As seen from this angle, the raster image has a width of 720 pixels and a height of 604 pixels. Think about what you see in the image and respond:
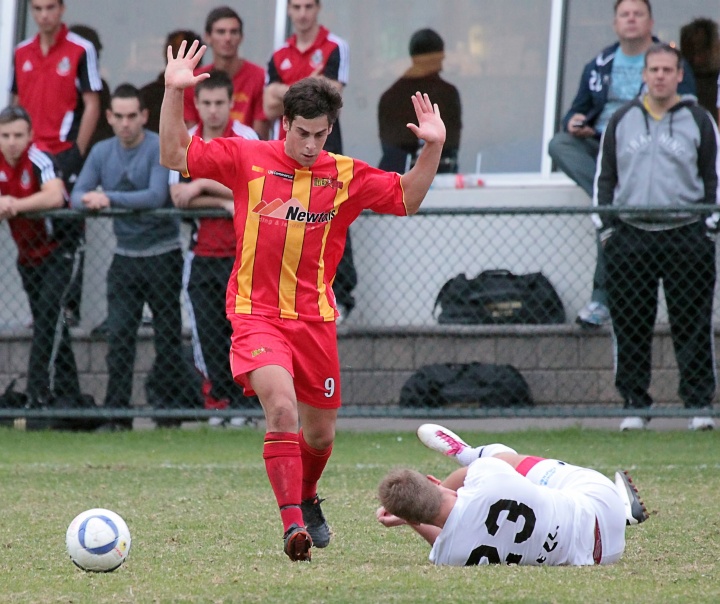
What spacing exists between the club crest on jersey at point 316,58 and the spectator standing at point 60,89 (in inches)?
73.1

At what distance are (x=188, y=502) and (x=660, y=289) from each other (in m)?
4.46

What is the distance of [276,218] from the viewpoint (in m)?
5.66

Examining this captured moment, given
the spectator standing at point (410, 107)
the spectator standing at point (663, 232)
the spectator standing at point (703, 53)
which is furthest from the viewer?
the spectator standing at point (410, 107)

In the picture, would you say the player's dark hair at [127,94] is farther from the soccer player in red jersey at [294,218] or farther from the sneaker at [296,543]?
the sneaker at [296,543]

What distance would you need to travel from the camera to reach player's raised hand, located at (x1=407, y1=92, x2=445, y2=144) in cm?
577

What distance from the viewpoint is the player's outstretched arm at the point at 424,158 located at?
5.78 metres

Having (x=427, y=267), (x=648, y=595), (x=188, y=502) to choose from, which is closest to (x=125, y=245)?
(x=427, y=267)

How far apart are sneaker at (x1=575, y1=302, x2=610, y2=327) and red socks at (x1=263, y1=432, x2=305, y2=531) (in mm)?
4920

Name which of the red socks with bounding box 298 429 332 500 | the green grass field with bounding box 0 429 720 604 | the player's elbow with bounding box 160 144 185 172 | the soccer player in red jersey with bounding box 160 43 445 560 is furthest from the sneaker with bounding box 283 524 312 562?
the player's elbow with bounding box 160 144 185 172

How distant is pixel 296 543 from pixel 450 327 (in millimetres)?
4995

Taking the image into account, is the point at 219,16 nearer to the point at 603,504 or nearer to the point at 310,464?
the point at 310,464

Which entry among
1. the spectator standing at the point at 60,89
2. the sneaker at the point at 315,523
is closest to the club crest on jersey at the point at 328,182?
the sneaker at the point at 315,523

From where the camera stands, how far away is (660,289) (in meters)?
9.82

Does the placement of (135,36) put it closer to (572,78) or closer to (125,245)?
(125,245)
